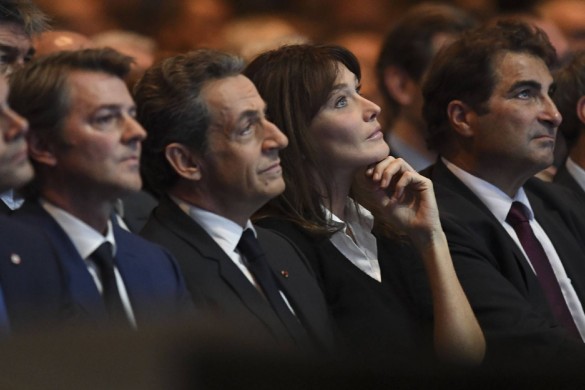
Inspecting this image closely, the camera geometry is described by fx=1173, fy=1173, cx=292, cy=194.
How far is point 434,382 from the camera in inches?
18.9

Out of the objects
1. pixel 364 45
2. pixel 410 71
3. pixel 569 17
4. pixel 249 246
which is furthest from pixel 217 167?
pixel 569 17

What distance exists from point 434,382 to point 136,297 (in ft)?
4.98

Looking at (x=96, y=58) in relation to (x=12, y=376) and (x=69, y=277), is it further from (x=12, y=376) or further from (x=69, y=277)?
(x=12, y=376)

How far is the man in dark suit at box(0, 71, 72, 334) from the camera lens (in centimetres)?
179

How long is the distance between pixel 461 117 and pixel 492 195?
0.83ft

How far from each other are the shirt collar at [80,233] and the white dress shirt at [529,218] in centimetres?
133

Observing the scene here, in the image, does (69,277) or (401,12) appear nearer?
(69,277)

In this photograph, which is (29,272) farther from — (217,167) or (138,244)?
(217,167)

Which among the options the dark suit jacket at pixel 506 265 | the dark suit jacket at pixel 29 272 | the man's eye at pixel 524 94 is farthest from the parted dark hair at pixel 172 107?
the man's eye at pixel 524 94

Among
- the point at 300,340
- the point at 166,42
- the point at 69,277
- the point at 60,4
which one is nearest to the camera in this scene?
the point at 69,277

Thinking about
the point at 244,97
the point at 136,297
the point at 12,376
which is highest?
the point at 12,376

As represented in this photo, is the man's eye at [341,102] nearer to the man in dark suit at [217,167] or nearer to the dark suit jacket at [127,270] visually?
the man in dark suit at [217,167]

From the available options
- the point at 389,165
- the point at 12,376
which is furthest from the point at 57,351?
the point at 389,165

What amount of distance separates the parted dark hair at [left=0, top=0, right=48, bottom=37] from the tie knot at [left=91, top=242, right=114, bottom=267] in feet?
2.86
